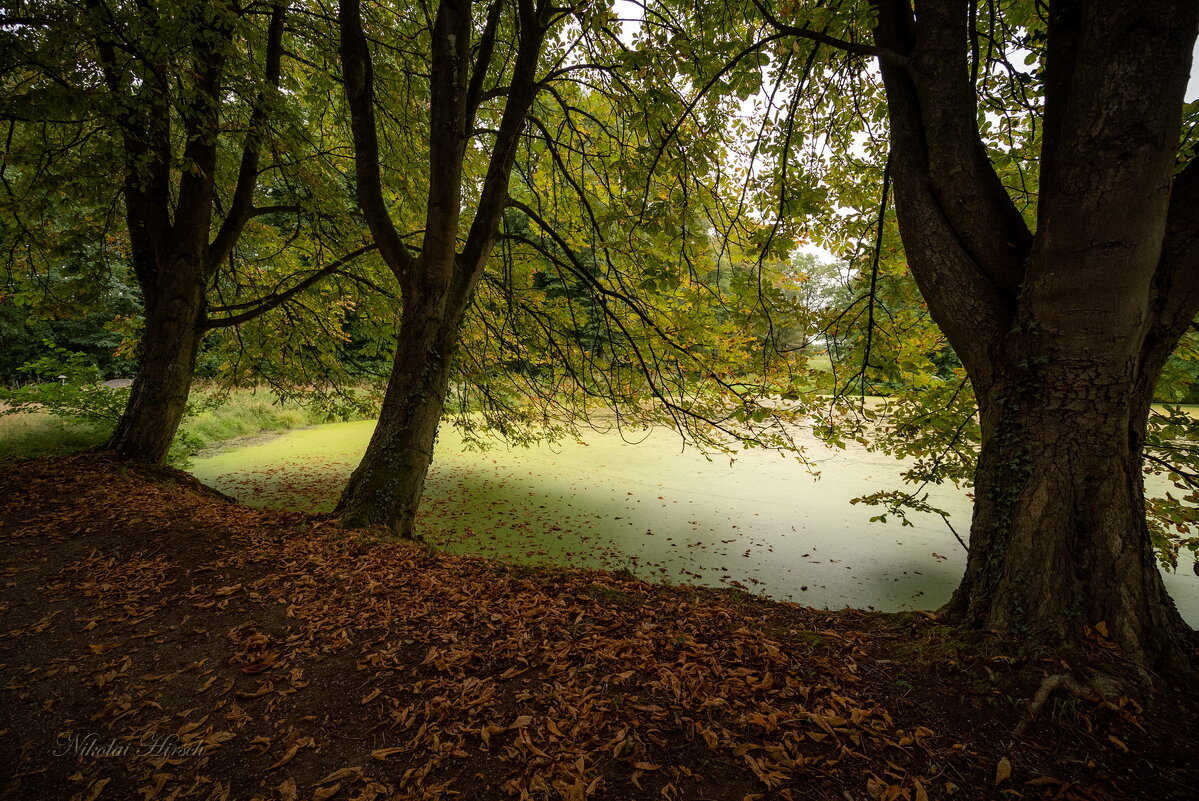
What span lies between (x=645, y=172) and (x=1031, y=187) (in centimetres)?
279

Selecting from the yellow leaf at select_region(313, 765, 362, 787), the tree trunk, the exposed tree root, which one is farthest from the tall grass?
the exposed tree root

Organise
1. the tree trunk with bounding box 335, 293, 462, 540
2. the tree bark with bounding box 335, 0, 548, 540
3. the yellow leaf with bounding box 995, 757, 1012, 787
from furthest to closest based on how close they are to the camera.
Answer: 1. the tree trunk with bounding box 335, 293, 462, 540
2. the tree bark with bounding box 335, 0, 548, 540
3. the yellow leaf with bounding box 995, 757, 1012, 787

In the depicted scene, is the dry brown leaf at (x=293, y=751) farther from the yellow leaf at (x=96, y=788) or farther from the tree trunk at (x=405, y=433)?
the tree trunk at (x=405, y=433)

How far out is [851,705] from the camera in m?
1.52

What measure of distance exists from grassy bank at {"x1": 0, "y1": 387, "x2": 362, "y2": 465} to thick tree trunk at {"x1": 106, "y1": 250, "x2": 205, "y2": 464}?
4.72 ft

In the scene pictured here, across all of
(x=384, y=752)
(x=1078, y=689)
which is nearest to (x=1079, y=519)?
(x=1078, y=689)

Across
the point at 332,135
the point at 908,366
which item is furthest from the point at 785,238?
the point at 332,135

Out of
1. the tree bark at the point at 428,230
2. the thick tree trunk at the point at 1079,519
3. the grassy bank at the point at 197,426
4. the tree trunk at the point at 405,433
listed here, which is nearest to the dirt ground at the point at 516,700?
the thick tree trunk at the point at 1079,519

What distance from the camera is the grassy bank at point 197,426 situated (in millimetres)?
5203

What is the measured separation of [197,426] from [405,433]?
9522 millimetres

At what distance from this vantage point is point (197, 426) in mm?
9789

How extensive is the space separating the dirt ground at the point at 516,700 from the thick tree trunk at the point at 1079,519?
0.43 ft

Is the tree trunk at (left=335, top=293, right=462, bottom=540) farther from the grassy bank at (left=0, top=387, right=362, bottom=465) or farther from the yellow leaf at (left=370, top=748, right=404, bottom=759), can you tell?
Result: the grassy bank at (left=0, top=387, right=362, bottom=465)

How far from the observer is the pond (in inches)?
187
